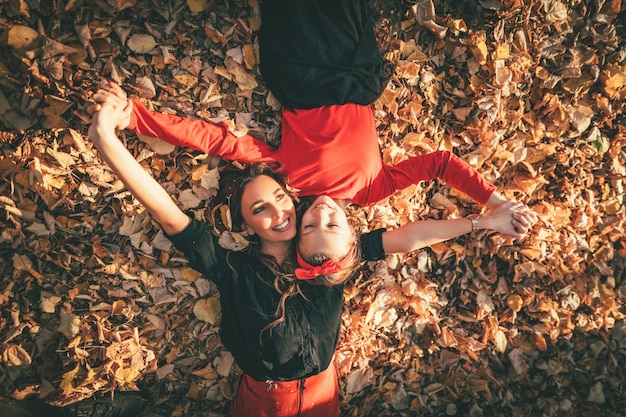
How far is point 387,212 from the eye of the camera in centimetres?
341

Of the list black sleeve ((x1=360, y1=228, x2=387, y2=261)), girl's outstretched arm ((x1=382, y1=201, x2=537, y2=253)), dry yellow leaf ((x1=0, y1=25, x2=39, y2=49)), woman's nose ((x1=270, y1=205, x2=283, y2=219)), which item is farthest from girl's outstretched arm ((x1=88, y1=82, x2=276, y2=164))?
girl's outstretched arm ((x1=382, y1=201, x2=537, y2=253))

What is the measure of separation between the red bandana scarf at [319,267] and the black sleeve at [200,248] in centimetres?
57

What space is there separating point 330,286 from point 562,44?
2802mm

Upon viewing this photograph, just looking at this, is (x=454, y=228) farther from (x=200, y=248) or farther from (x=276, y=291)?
(x=200, y=248)

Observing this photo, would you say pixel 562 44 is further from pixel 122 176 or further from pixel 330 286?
pixel 122 176

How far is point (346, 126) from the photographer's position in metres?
2.99

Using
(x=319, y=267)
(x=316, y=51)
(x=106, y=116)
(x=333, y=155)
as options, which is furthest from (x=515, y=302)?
(x=106, y=116)

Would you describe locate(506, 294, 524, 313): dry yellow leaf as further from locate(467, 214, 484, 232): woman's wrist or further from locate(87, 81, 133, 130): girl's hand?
locate(87, 81, 133, 130): girl's hand

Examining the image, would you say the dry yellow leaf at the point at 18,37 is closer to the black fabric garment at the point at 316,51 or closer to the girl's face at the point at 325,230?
the black fabric garment at the point at 316,51

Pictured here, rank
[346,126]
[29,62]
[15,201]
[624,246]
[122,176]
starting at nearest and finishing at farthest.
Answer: [122,176], [29,62], [15,201], [346,126], [624,246]

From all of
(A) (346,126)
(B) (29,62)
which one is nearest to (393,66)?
(A) (346,126)

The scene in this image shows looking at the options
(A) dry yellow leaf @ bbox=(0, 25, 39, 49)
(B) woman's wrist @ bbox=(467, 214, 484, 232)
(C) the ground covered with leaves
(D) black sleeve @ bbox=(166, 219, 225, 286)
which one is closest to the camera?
(A) dry yellow leaf @ bbox=(0, 25, 39, 49)

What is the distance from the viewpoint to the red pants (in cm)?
295

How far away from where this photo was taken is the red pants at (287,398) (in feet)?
9.69
